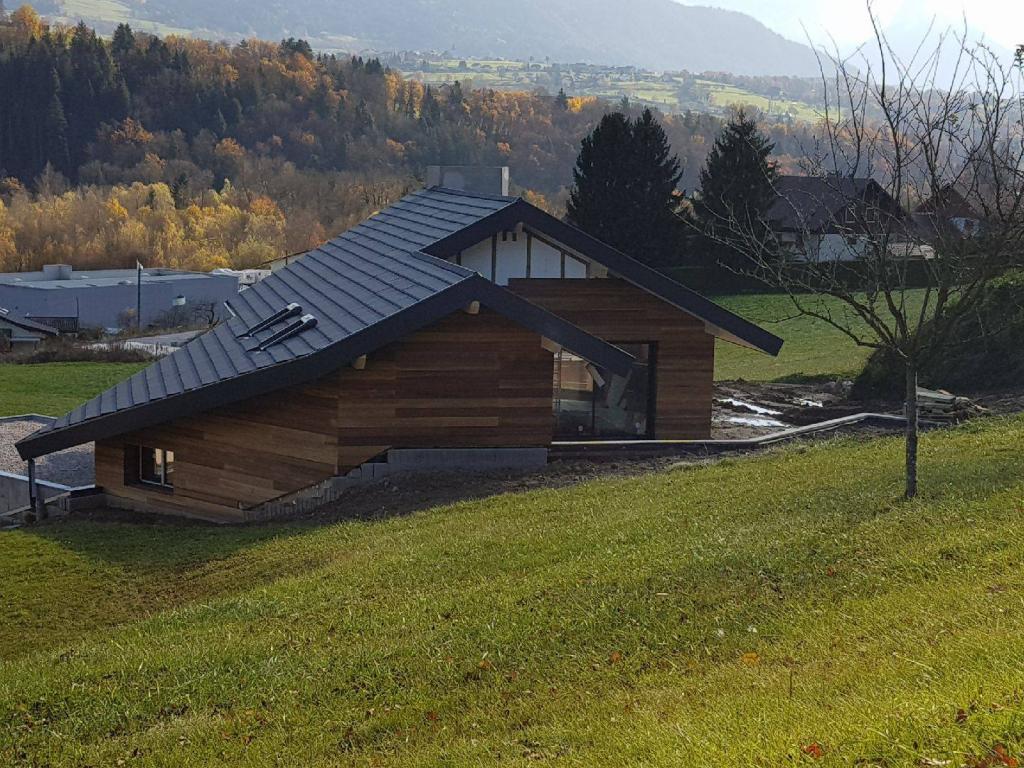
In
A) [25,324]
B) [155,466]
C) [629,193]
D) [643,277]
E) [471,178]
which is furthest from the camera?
[25,324]

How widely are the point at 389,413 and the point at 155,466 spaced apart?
14.9 feet

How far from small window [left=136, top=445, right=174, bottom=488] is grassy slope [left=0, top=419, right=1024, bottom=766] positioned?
5.50 m

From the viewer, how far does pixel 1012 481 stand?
37.3 ft

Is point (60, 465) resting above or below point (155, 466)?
below

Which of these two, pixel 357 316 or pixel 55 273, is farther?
pixel 55 273

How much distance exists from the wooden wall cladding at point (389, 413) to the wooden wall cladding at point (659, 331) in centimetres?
376

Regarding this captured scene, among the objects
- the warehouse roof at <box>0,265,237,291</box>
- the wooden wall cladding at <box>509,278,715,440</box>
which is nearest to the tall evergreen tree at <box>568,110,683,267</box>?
the warehouse roof at <box>0,265,237,291</box>

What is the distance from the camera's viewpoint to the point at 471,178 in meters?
27.5

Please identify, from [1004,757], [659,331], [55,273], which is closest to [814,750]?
[1004,757]

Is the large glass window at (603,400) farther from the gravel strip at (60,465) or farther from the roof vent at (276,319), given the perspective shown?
the gravel strip at (60,465)

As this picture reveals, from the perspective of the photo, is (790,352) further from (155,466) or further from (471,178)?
(155,466)

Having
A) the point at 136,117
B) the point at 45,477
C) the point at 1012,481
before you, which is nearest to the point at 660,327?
the point at 1012,481

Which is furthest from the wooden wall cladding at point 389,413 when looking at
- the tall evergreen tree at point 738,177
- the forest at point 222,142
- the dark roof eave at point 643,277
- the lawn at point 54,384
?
the forest at point 222,142

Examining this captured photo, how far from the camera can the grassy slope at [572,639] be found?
628cm
